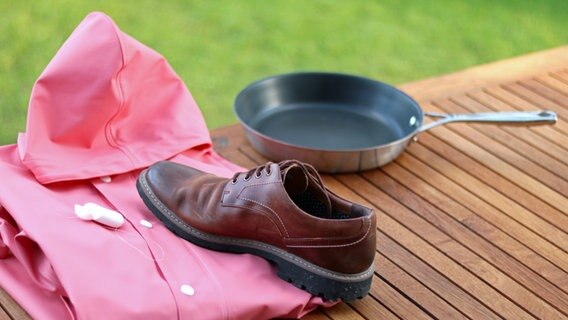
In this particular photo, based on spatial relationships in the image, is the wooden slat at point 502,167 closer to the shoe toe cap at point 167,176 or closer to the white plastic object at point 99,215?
the shoe toe cap at point 167,176

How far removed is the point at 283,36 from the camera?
3.11m

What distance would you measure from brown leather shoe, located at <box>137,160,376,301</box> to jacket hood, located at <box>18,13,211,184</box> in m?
Result: 0.19

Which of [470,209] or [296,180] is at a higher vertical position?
[296,180]

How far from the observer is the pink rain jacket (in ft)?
4.21

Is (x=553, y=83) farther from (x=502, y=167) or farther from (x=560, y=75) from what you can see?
(x=502, y=167)

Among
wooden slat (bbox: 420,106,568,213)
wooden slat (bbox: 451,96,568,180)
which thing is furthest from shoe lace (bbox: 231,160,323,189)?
wooden slat (bbox: 451,96,568,180)

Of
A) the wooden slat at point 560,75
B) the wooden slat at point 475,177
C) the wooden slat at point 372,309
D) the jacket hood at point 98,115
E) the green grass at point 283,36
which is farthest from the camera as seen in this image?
the green grass at point 283,36

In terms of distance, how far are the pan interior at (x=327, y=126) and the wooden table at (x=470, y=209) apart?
7 cm

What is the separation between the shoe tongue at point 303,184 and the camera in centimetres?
138

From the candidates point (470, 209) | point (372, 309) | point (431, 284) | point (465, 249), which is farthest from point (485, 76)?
point (372, 309)

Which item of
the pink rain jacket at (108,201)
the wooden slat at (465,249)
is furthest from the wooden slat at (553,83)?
the pink rain jacket at (108,201)

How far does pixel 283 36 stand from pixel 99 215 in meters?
1.82

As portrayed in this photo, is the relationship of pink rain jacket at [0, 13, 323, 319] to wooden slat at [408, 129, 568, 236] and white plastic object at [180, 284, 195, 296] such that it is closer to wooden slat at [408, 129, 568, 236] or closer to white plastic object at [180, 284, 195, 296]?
white plastic object at [180, 284, 195, 296]

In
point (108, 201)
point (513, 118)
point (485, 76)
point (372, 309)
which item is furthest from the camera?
point (485, 76)
